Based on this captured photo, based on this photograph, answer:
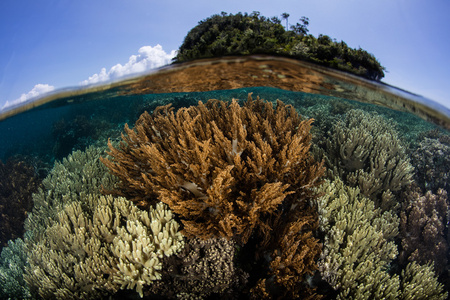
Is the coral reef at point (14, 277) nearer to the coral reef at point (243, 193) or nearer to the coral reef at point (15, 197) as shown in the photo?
the coral reef at point (15, 197)

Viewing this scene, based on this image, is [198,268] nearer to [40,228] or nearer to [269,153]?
[269,153]

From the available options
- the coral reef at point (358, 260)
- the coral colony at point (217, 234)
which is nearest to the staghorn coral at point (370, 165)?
the coral colony at point (217, 234)

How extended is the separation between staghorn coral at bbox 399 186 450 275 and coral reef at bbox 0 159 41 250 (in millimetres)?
10604

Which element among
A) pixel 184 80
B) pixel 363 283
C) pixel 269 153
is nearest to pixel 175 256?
pixel 269 153

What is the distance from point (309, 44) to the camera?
23.9 ft

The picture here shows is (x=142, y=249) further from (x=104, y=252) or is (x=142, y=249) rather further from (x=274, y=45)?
(x=274, y=45)

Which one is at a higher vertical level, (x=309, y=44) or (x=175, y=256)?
(x=309, y=44)

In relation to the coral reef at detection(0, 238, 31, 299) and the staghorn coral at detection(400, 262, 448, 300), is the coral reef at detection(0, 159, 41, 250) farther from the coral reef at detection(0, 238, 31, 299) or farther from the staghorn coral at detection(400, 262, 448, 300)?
the staghorn coral at detection(400, 262, 448, 300)

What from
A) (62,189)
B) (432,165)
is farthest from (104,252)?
(432,165)

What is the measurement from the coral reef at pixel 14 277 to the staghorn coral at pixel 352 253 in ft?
15.7

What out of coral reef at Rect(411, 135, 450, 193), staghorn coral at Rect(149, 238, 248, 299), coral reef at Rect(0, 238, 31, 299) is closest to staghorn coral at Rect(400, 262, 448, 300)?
staghorn coral at Rect(149, 238, 248, 299)

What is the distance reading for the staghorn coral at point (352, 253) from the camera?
2969 millimetres

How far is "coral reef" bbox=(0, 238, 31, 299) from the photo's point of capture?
3819 mm

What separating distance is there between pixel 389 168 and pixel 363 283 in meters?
3.47
